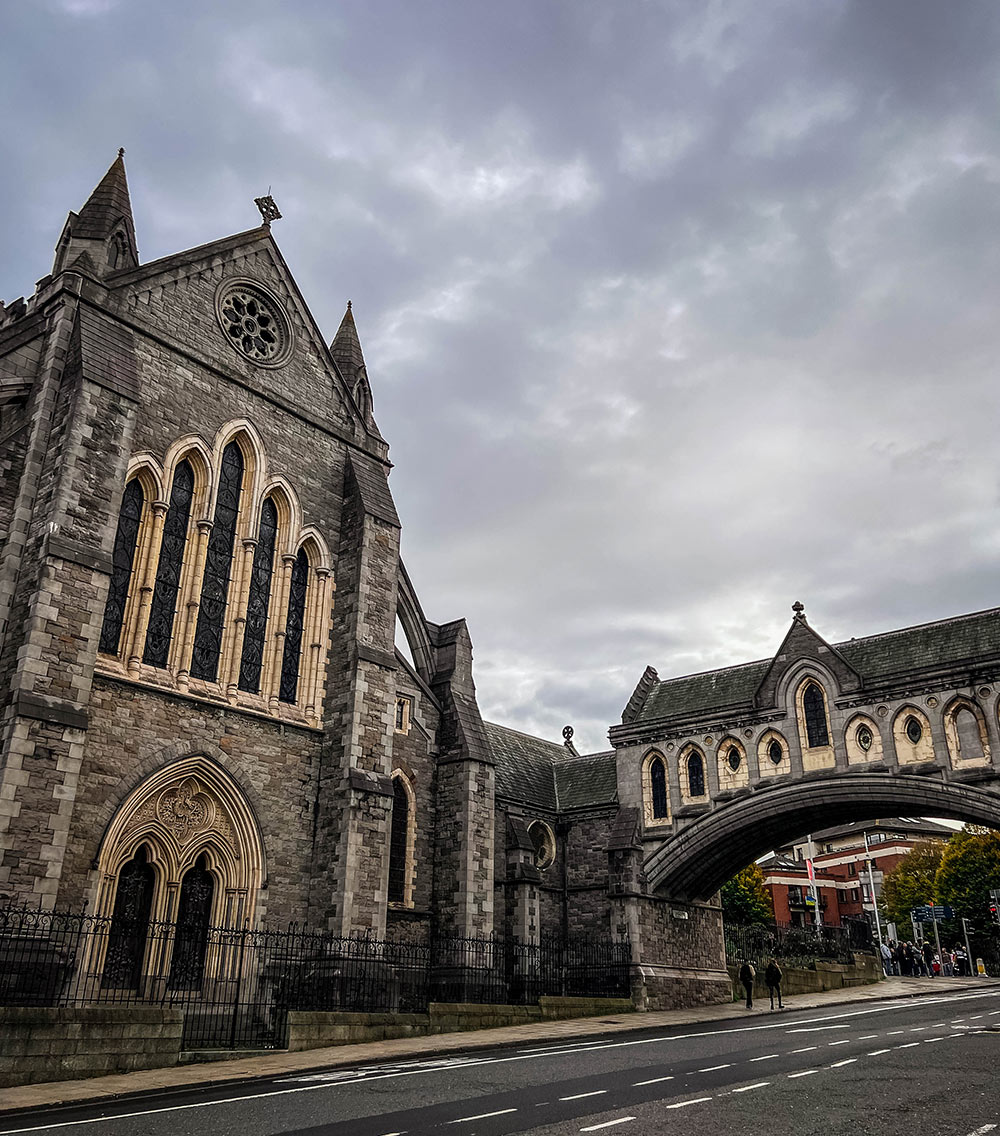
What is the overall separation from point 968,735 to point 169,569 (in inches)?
772

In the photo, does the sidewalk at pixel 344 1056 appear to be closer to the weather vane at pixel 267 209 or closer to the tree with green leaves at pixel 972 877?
the weather vane at pixel 267 209

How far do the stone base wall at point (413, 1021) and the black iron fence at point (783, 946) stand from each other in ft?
47.3

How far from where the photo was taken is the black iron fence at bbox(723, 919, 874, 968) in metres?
35.3

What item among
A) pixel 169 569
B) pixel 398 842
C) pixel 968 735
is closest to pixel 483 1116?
pixel 169 569

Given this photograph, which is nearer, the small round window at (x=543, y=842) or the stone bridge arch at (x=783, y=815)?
the stone bridge arch at (x=783, y=815)

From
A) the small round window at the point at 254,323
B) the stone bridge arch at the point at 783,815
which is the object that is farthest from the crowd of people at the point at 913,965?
the small round window at the point at 254,323

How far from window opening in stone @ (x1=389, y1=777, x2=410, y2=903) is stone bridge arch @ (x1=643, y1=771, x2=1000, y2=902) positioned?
918 centimetres

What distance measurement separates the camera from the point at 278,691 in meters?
20.4

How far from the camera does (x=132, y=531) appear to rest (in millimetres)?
18766

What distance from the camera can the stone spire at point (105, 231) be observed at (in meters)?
Result: 19.8

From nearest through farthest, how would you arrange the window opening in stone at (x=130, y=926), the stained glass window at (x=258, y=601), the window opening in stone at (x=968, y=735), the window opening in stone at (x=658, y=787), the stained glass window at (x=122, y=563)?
the window opening in stone at (x=130, y=926) < the stained glass window at (x=122, y=563) < the stained glass window at (x=258, y=601) < the window opening in stone at (x=968, y=735) < the window opening in stone at (x=658, y=787)

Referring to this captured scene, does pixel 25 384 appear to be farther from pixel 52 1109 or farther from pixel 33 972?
pixel 52 1109

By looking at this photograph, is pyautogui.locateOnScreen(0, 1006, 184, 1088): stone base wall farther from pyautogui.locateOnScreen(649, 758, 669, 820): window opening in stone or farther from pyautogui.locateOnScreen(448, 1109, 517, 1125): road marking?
pyautogui.locateOnScreen(649, 758, 669, 820): window opening in stone

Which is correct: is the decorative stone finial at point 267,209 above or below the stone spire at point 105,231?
above
